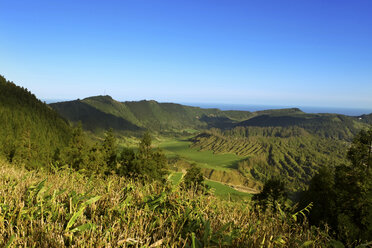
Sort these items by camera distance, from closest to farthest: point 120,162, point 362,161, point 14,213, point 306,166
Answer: point 14,213 → point 362,161 → point 120,162 → point 306,166

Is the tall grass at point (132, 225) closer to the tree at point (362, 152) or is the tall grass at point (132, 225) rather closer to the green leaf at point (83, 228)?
the green leaf at point (83, 228)

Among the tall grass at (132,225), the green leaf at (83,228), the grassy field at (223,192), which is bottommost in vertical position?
the grassy field at (223,192)

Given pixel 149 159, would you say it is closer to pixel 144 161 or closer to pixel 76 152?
pixel 144 161

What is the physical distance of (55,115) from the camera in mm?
133375

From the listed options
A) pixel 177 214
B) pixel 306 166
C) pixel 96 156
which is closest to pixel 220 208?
pixel 177 214

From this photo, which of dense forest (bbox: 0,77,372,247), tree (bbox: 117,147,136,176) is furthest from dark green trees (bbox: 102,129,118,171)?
tree (bbox: 117,147,136,176)

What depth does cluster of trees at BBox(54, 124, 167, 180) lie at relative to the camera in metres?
31.1

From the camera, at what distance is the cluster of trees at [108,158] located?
3111 centimetres

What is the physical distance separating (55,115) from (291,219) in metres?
157

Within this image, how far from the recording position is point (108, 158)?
38844 mm

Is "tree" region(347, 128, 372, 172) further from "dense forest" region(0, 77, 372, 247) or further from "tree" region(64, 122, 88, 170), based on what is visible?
"tree" region(64, 122, 88, 170)

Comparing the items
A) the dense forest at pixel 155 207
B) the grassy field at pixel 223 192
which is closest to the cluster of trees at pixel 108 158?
the dense forest at pixel 155 207

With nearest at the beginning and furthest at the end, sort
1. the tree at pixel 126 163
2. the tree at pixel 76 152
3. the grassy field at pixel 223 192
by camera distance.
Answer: the grassy field at pixel 223 192
the tree at pixel 76 152
the tree at pixel 126 163

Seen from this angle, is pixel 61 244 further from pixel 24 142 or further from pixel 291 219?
pixel 24 142
